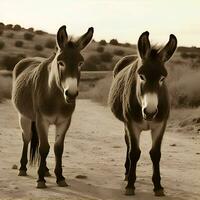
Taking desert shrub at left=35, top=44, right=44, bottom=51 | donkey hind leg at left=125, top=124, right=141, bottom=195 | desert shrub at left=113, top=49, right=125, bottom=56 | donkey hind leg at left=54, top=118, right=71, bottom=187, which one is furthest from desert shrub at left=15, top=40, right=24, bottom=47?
donkey hind leg at left=125, top=124, right=141, bottom=195

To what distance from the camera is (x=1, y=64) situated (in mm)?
43156

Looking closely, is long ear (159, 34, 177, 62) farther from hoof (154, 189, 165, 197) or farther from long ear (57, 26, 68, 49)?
hoof (154, 189, 165, 197)

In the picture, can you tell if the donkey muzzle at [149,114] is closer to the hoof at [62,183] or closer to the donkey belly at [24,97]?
the hoof at [62,183]

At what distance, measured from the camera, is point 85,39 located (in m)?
7.82

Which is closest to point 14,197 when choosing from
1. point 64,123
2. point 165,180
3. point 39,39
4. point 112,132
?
point 64,123

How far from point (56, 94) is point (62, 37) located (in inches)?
31.2

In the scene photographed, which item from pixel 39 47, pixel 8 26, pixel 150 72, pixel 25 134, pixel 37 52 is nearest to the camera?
pixel 150 72

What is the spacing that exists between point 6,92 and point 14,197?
60.6 ft

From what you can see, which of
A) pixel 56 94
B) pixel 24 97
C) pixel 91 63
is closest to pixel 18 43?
pixel 91 63

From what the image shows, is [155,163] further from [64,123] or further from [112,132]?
[112,132]

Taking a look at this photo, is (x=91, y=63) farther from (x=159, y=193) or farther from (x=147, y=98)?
(x=147, y=98)

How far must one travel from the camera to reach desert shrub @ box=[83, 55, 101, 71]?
4812cm

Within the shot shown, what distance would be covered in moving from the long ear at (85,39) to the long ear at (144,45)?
0.89 m

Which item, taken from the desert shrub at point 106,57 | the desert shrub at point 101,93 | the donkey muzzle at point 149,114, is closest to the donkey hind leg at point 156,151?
the donkey muzzle at point 149,114
